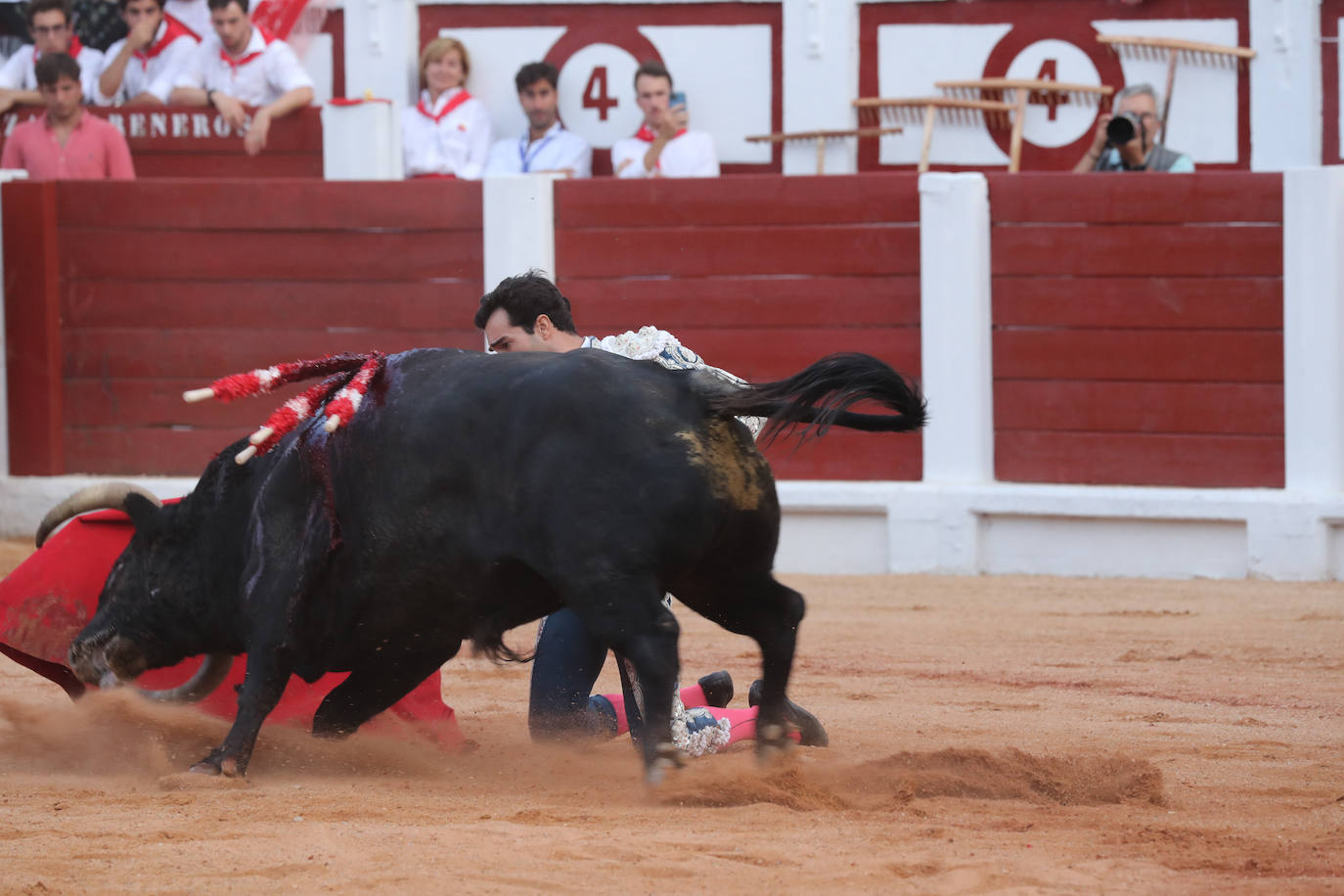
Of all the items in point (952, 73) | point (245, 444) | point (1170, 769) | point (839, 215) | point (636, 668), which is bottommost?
point (1170, 769)

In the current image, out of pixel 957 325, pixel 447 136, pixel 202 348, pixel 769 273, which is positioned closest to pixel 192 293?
pixel 202 348

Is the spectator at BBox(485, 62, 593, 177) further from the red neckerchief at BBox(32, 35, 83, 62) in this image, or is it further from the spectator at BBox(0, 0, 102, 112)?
the red neckerchief at BBox(32, 35, 83, 62)

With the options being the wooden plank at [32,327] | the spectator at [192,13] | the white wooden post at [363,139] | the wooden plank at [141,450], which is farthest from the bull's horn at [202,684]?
the spectator at [192,13]

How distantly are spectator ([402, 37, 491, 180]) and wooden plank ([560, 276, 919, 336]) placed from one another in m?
1.54

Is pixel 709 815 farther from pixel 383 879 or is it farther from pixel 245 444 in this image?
pixel 245 444

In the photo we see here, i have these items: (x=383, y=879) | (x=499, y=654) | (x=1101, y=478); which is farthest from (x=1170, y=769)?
(x=1101, y=478)

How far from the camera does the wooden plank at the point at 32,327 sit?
289 inches

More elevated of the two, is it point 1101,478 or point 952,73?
point 952,73

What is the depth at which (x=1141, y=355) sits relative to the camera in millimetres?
6555

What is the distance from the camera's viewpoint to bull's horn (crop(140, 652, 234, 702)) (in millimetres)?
3785

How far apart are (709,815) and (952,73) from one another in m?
6.32

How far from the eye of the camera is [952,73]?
8.59m

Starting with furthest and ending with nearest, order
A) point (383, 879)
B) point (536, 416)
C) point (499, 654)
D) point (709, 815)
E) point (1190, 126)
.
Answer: point (1190, 126)
point (499, 654)
point (536, 416)
point (709, 815)
point (383, 879)

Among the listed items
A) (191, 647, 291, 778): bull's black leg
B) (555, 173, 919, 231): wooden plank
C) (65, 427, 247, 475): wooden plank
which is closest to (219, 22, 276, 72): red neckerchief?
(65, 427, 247, 475): wooden plank
